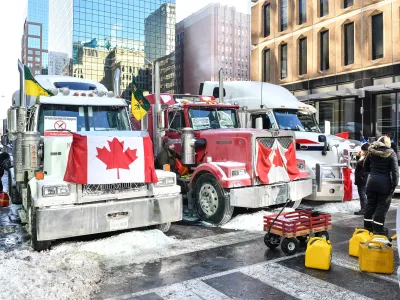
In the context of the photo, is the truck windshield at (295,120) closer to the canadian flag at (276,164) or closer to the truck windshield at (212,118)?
the truck windshield at (212,118)

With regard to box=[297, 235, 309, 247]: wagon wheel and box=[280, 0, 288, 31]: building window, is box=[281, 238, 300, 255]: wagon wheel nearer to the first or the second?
box=[297, 235, 309, 247]: wagon wheel

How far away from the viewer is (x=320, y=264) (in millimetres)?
5207

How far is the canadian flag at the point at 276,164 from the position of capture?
7801 mm

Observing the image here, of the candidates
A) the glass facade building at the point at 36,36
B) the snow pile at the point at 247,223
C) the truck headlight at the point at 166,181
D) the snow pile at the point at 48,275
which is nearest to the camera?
the snow pile at the point at 48,275

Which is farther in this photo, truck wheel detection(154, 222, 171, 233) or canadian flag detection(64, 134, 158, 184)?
truck wheel detection(154, 222, 171, 233)

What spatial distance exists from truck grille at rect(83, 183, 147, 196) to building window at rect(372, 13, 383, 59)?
2205cm

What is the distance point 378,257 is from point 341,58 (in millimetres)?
23470

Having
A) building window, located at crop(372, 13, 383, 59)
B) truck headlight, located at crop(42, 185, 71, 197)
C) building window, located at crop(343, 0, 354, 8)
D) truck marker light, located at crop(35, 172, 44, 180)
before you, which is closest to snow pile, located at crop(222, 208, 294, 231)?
truck headlight, located at crop(42, 185, 71, 197)

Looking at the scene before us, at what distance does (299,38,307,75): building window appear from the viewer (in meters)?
29.1

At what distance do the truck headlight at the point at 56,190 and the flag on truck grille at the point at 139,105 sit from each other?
328 centimetres

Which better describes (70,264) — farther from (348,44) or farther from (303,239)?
(348,44)

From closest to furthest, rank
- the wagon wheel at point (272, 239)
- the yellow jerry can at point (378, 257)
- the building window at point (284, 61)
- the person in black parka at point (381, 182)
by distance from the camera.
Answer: the yellow jerry can at point (378, 257) < the wagon wheel at point (272, 239) < the person in black parka at point (381, 182) < the building window at point (284, 61)

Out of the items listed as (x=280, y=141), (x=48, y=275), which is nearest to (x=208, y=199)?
(x=280, y=141)

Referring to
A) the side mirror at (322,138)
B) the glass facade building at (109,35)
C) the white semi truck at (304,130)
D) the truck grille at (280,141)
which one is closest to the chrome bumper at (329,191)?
the white semi truck at (304,130)
